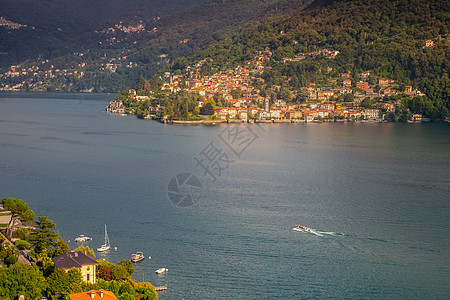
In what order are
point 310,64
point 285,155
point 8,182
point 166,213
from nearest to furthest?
point 166,213
point 8,182
point 285,155
point 310,64

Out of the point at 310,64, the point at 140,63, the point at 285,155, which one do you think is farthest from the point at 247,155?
the point at 140,63

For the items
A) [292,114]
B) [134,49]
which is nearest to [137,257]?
[292,114]

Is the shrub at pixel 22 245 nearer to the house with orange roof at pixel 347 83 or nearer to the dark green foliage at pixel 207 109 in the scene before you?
the dark green foliage at pixel 207 109

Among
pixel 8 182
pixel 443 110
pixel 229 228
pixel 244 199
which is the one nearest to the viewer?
pixel 229 228

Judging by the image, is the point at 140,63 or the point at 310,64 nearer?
the point at 310,64

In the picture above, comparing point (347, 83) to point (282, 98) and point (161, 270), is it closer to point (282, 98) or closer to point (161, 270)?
point (282, 98)

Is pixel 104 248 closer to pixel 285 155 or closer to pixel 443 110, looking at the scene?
pixel 285 155

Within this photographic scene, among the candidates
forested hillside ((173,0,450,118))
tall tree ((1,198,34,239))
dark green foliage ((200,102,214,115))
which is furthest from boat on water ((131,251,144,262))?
forested hillside ((173,0,450,118))

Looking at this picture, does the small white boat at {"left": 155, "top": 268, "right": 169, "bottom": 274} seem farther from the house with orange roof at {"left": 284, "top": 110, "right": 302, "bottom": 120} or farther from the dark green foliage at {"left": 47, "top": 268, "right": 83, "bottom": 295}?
the house with orange roof at {"left": 284, "top": 110, "right": 302, "bottom": 120}
